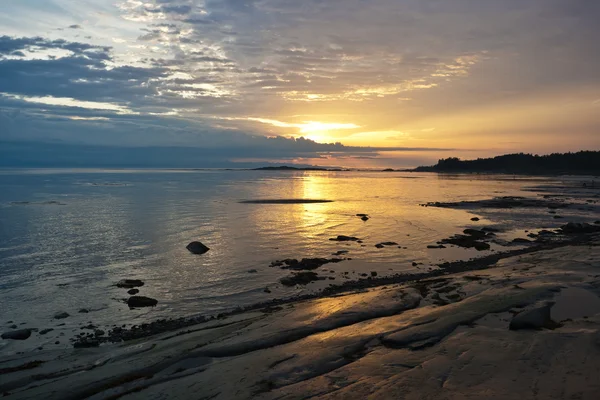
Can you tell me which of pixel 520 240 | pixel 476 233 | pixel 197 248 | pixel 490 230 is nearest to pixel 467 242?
pixel 476 233

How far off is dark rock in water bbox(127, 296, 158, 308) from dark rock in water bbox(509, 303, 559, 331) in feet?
40.6

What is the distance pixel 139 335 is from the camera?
12.3m

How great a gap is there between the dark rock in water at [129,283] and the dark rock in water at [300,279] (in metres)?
6.44

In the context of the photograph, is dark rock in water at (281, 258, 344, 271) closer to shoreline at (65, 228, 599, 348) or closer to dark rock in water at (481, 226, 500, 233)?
shoreline at (65, 228, 599, 348)

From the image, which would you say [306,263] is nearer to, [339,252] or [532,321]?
[339,252]

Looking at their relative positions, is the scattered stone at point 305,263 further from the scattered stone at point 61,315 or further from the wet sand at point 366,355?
the scattered stone at point 61,315

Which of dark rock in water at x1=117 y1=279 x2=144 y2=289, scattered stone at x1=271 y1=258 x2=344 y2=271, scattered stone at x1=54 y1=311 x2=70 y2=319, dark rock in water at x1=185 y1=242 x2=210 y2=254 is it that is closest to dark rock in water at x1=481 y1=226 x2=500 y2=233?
scattered stone at x1=271 y1=258 x2=344 y2=271

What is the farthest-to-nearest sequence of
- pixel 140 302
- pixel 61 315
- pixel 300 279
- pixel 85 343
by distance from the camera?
pixel 300 279
pixel 140 302
pixel 61 315
pixel 85 343

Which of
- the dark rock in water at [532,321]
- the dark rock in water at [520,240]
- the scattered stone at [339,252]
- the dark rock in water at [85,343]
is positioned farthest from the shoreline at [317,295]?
the dark rock in water at [532,321]

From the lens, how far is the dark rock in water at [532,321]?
9.62 m

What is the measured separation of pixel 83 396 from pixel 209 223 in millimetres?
29343

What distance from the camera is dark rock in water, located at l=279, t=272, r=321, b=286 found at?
18055 mm

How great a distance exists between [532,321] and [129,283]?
51.7 ft

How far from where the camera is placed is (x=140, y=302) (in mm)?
15375
